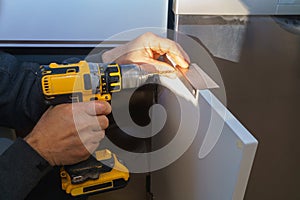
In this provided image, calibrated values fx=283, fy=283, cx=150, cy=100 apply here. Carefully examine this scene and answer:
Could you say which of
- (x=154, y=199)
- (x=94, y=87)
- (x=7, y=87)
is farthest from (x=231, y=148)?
(x=154, y=199)

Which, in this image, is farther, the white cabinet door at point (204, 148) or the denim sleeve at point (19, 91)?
the denim sleeve at point (19, 91)

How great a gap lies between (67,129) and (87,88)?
0.27 feet

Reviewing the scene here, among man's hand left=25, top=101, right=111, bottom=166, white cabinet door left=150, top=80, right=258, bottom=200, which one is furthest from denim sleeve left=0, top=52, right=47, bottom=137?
white cabinet door left=150, top=80, right=258, bottom=200

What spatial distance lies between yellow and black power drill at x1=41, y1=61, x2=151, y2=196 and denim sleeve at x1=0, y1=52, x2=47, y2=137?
0.47 ft

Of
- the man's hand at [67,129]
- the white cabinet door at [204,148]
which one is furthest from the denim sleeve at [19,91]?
the white cabinet door at [204,148]

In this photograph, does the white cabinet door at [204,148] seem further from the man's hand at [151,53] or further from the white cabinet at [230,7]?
the white cabinet at [230,7]

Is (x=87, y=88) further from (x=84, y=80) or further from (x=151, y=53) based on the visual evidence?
(x=151, y=53)

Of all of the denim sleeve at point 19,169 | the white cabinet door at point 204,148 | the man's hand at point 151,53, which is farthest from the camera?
the man's hand at point 151,53

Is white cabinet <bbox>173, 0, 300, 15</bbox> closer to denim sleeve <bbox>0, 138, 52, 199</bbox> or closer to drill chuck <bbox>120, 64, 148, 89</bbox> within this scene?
drill chuck <bbox>120, 64, 148, 89</bbox>

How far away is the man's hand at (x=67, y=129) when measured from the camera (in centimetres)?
51

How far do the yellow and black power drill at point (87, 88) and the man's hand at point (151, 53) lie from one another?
0.08m

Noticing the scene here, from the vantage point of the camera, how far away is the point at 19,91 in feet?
2.11

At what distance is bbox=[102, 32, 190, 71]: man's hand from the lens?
23.3 inches

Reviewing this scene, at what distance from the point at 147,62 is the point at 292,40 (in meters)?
0.34
